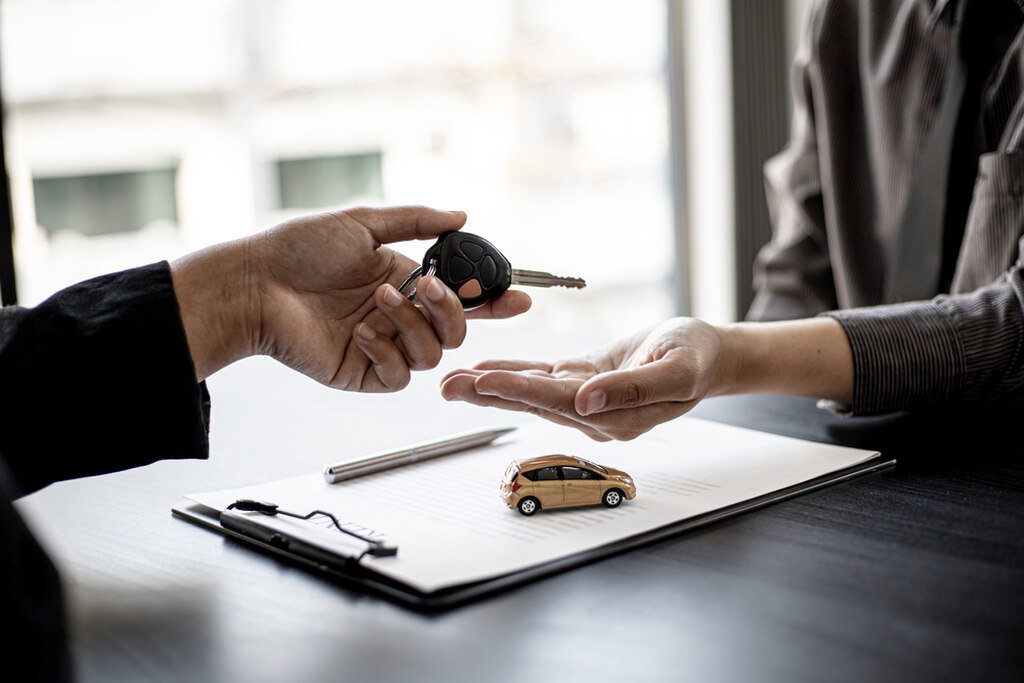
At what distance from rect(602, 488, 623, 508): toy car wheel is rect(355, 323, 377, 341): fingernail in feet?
0.99

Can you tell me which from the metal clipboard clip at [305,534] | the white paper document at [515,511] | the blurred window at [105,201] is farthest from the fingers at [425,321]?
the blurred window at [105,201]

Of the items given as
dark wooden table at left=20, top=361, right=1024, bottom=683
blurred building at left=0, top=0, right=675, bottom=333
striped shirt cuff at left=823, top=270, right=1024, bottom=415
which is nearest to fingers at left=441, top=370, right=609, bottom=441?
dark wooden table at left=20, top=361, right=1024, bottom=683

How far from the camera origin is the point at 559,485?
761mm

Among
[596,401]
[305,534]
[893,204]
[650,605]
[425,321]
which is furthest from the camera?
[893,204]

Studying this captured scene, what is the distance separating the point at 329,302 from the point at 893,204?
1059mm

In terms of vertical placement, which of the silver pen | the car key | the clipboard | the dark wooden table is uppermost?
the car key

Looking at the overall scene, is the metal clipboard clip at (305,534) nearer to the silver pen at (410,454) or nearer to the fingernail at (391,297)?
the silver pen at (410,454)

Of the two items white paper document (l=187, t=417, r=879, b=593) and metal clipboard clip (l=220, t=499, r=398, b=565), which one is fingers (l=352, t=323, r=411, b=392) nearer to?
white paper document (l=187, t=417, r=879, b=593)

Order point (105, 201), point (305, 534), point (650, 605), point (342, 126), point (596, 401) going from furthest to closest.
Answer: point (342, 126)
point (105, 201)
point (596, 401)
point (305, 534)
point (650, 605)

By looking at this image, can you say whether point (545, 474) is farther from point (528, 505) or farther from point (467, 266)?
point (467, 266)

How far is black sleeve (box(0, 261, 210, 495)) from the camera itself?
722mm

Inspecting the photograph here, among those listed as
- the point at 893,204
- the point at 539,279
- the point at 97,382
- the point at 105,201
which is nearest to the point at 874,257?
the point at 893,204

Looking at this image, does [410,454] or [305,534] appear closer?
[305,534]

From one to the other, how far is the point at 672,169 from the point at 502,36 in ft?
3.70
